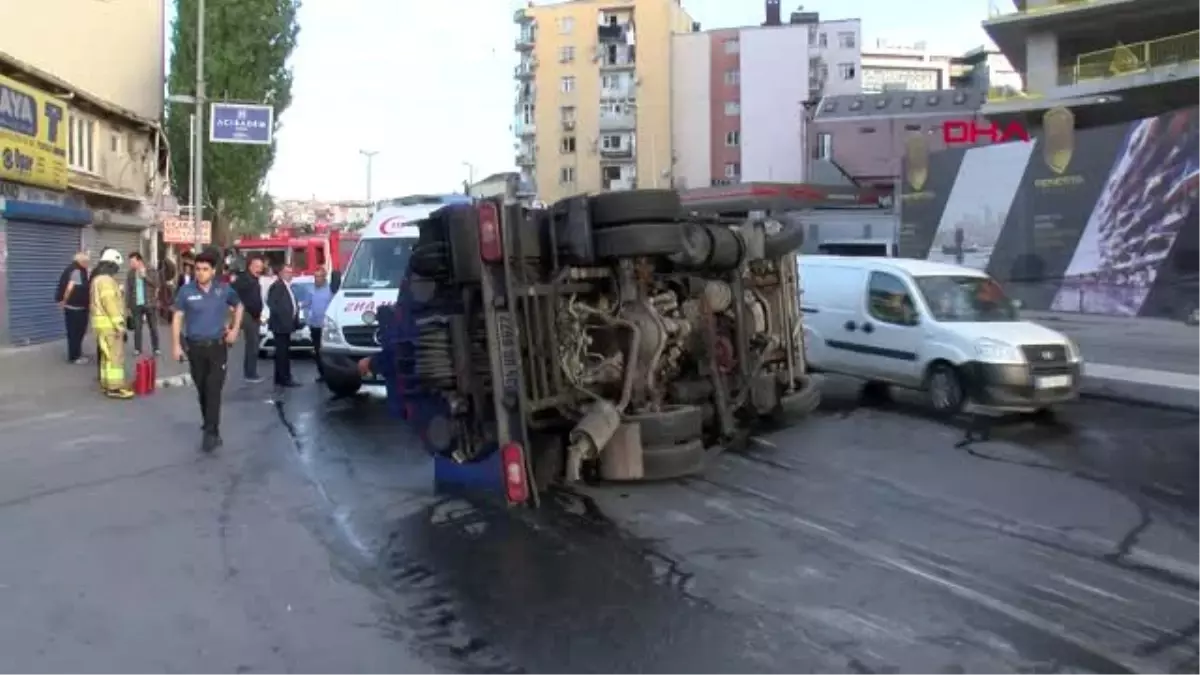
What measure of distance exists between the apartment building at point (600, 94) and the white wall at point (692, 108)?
0.70 meters

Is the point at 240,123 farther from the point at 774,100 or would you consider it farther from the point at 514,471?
the point at 774,100

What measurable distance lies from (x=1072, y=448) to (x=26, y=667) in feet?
28.5

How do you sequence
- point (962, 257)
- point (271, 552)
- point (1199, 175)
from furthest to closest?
1. point (962, 257)
2. point (1199, 175)
3. point (271, 552)

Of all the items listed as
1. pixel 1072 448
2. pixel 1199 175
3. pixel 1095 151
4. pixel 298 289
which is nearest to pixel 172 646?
pixel 1072 448

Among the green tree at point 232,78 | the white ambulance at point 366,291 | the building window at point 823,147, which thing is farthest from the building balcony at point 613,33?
the white ambulance at point 366,291

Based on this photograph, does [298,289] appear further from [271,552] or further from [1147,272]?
[1147,272]

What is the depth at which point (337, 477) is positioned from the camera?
30.5ft

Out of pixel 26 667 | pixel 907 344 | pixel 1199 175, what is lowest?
pixel 26 667

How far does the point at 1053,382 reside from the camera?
12.1m

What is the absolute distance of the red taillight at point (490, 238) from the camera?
761 cm

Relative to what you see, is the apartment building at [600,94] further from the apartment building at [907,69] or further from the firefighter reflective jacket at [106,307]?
the firefighter reflective jacket at [106,307]

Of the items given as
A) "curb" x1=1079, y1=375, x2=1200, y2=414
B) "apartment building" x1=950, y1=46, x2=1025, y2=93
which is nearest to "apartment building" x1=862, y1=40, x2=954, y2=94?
"apartment building" x1=950, y1=46, x2=1025, y2=93

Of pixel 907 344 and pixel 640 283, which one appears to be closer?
pixel 640 283

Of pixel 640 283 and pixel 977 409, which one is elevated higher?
pixel 640 283
